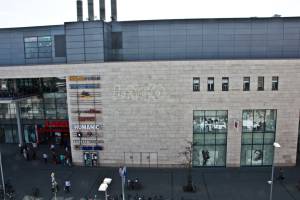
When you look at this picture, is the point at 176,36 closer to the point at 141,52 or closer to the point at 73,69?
the point at 141,52

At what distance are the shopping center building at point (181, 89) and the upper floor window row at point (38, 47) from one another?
218 inches

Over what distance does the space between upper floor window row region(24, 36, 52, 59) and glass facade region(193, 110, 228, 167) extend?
2482cm

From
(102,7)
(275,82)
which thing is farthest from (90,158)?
(275,82)

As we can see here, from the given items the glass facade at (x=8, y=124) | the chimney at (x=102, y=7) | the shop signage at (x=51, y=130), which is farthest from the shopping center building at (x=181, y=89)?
the shop signage at (x=51, y=130)

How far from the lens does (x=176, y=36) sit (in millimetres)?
37250

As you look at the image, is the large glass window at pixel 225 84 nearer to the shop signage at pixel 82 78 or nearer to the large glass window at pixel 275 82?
the large glass window at pixel 275 82

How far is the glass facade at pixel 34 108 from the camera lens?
146 feet

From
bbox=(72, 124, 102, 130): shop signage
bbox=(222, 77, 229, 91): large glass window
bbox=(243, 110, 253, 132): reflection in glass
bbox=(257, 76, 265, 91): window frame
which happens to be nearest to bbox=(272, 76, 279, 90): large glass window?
bbox=(257, 76, 265, 91): window frame

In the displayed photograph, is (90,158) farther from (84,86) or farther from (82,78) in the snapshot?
(82,78)

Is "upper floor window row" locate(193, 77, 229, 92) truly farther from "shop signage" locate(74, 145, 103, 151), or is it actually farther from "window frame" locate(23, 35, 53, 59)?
"window frame" locate(23, 35, 53, 59)

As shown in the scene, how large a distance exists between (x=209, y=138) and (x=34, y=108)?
30.2m

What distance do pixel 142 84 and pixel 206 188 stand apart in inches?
587

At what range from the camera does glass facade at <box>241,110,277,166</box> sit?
34656 millimetres

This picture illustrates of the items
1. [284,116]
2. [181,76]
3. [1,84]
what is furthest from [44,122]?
[284,116]
